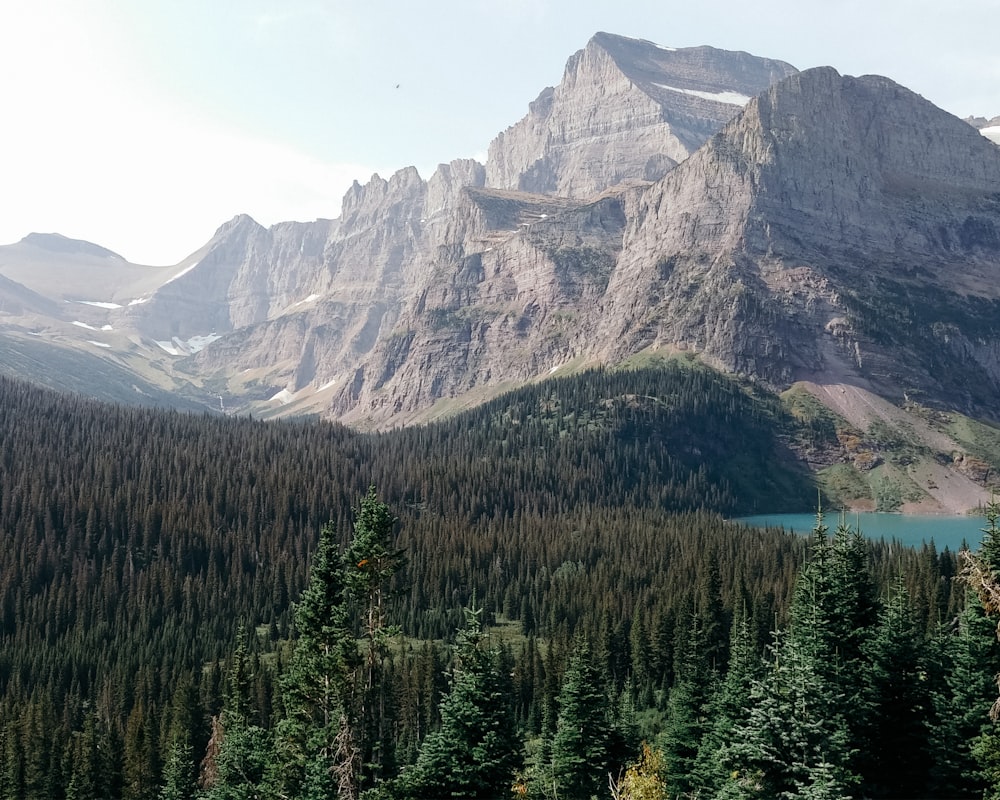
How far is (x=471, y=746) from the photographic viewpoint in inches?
1774

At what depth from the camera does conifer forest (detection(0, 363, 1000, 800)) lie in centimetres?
4525

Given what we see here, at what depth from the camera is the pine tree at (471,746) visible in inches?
1748

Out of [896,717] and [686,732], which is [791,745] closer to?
[896,717]

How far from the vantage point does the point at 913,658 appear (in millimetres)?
51062

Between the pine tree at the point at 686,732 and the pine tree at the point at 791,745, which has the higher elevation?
the pine tree at the point at 791,745

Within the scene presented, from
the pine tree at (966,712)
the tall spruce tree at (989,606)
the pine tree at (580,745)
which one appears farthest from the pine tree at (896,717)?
the pine tree at (580,745)

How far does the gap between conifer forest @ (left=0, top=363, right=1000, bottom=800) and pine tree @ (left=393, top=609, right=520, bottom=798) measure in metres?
0.12

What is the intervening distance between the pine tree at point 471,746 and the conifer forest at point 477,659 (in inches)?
4.9

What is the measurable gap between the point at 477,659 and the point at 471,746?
4.24 m

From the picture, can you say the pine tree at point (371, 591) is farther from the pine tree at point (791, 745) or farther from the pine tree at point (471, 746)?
the pine tree at point (791, 745)

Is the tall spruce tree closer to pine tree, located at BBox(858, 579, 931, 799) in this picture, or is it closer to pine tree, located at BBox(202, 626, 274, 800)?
pine tree, located at BBox(858, 579, 931, 799)

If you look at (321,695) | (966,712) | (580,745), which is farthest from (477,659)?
(966,712)

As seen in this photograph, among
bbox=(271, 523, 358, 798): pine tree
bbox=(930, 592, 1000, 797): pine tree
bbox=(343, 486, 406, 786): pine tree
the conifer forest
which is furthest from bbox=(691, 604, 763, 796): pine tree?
bbox=(271, 523, 358, 798): pine tree

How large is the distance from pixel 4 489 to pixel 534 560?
385ft
